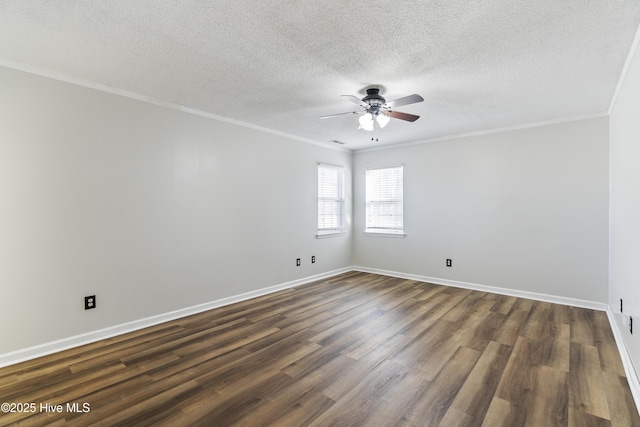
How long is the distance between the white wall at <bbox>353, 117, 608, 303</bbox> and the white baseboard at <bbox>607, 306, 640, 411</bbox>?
92cm

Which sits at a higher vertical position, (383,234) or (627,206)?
(627,206)

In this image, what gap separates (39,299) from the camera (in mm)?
2668

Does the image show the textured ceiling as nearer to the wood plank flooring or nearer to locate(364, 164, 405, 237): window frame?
locate(364, 164, 405, 237): window frame

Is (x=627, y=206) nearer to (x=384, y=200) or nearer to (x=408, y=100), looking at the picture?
(x=408, y=100)

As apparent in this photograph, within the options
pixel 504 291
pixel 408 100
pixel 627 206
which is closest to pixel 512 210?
pixel 504 291

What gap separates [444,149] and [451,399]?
13.2 ft

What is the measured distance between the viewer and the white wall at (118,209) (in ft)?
8.49

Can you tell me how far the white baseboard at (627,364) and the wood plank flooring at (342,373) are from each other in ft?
0.15

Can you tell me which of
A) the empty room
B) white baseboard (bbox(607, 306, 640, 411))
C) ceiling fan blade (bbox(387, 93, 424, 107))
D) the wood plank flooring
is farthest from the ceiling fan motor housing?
white baseboard (bbox(607, 306, 640, 411))

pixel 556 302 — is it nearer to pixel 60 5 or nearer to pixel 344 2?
pixel 344 2

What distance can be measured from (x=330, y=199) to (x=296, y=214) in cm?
99

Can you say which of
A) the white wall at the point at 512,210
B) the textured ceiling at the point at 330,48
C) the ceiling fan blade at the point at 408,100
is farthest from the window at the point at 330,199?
the ceiling fan blade at the point at 408,100

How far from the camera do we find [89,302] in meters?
2.92

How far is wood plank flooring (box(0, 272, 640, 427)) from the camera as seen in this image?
188cm
